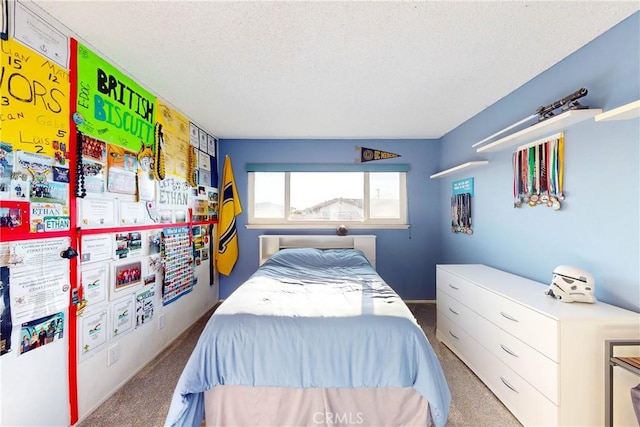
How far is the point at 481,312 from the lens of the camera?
6.29 ft

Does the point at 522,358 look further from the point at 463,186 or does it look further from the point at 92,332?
the point at 92,332

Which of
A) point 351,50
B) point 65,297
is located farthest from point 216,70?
point 65,297

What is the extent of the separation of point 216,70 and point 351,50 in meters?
0.99

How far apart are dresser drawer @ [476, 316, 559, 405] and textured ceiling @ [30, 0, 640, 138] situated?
1760 millimetres

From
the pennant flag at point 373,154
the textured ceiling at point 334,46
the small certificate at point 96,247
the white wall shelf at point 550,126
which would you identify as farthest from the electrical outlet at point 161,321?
the white wall shelf at point 550,126

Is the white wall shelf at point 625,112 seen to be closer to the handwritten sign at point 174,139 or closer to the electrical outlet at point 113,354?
the handwritten sign at point 174,139

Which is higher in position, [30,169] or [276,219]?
[30,169]

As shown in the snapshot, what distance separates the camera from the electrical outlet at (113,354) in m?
1.79

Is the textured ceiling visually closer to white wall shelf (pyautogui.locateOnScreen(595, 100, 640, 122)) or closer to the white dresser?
white wall shelf (pyautogui.locateOnScreen(595, 100, 640, 122))

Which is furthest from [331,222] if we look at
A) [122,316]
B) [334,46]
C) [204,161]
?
[122,316]

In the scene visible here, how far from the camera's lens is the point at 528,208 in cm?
208

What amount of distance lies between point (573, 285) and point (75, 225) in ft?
9.54

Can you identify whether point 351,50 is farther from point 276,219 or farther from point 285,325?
point 276,219

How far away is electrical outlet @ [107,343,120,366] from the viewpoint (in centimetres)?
179
